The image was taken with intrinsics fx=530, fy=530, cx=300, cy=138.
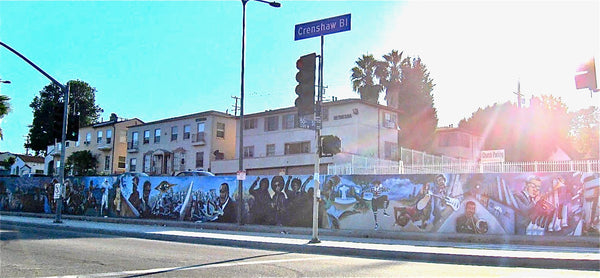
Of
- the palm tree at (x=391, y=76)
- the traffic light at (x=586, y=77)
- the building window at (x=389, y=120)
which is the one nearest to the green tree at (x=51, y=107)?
the palm tree at (x=391, y=76)

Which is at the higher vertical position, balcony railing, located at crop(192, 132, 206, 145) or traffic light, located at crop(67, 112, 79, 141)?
balcony railing, located at crop(192, 132, 206, 145)

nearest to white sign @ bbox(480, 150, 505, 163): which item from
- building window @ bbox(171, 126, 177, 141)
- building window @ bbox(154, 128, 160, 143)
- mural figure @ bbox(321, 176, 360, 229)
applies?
mural figure @ bbox(321, 176, 360, 229)

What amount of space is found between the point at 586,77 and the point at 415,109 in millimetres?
46652

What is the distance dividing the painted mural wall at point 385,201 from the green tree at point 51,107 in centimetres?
5246

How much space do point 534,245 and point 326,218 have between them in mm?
7988

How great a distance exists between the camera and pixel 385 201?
20078 mm

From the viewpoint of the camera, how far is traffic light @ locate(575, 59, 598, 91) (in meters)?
10.8

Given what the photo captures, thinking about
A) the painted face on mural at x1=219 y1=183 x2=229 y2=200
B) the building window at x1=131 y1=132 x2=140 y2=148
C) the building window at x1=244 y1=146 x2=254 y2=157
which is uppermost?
the building window at x1=131 y1=132 x2=140 y2=148

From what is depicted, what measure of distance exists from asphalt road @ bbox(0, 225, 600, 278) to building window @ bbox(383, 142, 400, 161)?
32.3m

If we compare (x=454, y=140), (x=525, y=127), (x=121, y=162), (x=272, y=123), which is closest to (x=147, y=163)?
(x=121, y=162)

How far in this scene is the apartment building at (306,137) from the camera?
4175 cm

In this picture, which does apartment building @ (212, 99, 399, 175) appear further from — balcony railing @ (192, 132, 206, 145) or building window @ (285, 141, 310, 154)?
balcony railing @ (192, 132, 206, 145)

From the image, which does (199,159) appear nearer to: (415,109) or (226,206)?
(415,109)

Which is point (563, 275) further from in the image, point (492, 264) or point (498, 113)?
point (498, 113)
